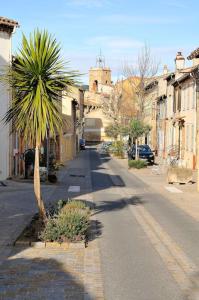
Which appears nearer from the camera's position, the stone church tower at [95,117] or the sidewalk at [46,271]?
the sidewalk at [46,271]

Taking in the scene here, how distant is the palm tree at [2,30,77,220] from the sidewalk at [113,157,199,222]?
6.23 meters

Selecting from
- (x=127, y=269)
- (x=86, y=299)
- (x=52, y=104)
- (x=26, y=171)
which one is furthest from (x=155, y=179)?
(x=86, y=299)

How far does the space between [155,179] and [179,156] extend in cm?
1037

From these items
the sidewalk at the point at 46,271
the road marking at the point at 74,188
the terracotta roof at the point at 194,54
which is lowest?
the road marking at the point at 74,188

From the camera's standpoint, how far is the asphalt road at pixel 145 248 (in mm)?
8375

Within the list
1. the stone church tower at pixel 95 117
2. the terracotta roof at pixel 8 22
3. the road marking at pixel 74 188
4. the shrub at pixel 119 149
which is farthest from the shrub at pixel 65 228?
the stone church tower at pixel 95 117

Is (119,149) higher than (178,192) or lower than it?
higher

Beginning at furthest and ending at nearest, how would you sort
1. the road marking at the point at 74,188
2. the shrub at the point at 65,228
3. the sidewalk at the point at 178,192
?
the road marking at the point at 74,188 < the sidewalk at the point at 178,192 < the shrub at the point at 65,228

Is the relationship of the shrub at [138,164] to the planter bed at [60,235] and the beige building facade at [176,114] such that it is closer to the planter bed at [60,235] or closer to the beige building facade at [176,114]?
the beige building facade at [176,114]

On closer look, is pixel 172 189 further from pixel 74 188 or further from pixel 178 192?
pixel 74 188

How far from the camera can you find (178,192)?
23984mm

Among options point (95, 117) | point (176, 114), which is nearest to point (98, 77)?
point (95, 117)

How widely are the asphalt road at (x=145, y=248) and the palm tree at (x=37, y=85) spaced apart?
238 cm

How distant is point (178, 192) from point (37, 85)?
13.2 meters
